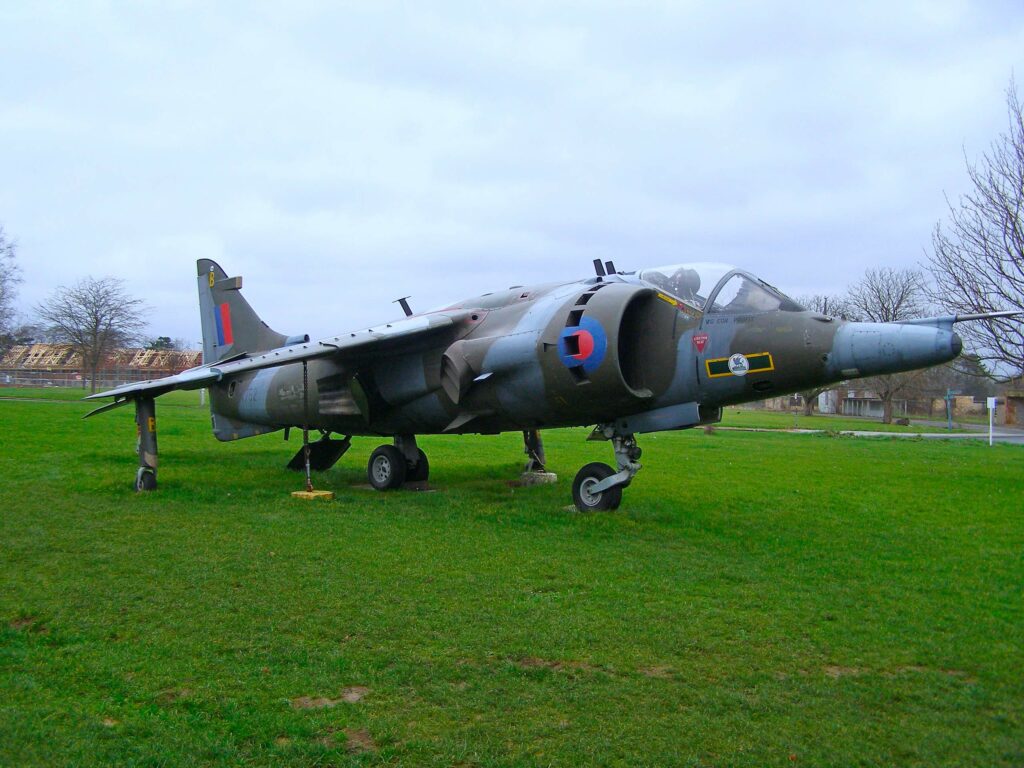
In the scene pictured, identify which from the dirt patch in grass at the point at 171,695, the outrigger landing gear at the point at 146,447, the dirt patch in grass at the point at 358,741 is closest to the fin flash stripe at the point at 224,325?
the outrigger landing gear at the point at 146,447

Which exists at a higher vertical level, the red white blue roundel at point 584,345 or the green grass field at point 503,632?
the red white blue roundel at point 584,345

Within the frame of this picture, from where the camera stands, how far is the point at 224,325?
49.3 feet

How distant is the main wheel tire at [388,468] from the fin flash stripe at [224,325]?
469 cm

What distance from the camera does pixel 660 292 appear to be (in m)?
9.47

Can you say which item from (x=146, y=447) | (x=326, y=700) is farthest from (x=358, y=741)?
(x=146, y=447)

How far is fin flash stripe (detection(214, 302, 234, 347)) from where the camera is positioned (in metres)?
15.0

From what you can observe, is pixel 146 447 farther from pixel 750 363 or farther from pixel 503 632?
pixel 750 363

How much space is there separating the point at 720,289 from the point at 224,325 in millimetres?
10069

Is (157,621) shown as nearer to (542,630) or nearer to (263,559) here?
(263,559)

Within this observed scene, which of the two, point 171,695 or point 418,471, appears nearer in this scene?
point 171,695

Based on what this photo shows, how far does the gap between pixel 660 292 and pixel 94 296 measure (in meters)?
51.1

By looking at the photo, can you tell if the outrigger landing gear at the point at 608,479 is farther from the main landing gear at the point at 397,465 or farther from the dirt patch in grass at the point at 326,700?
the dirt patch in grass at the point at 326,700

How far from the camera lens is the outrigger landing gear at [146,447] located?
11.5 meters

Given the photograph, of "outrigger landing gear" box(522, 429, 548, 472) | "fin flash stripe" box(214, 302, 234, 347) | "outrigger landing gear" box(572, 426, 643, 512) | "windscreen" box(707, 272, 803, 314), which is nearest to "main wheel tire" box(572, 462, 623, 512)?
"outrigger landing gear" box(572, 426, 643, 512)
